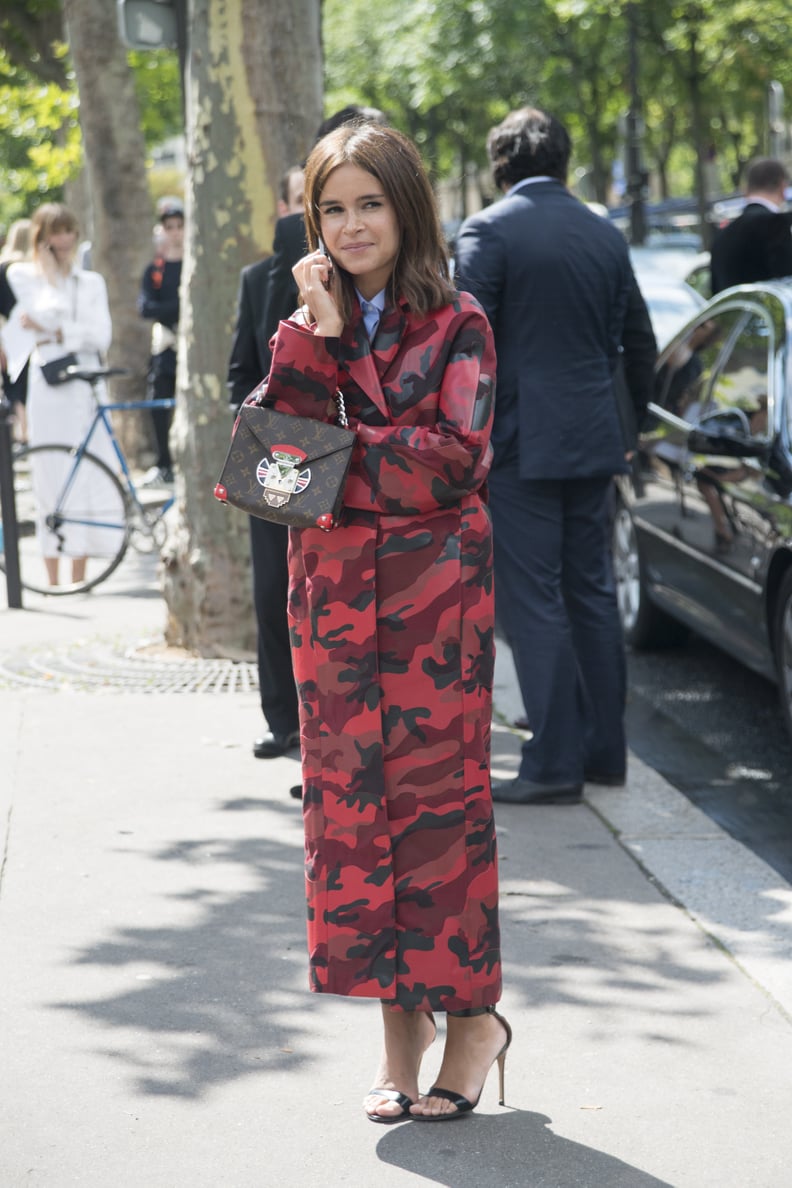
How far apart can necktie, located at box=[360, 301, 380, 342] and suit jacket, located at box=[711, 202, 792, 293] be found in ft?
22.9

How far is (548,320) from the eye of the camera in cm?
570

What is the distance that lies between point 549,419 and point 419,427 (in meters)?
2.45

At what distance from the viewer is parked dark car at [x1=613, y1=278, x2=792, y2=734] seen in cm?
645

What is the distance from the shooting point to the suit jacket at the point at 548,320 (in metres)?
5.67

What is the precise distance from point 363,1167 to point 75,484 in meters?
6.98

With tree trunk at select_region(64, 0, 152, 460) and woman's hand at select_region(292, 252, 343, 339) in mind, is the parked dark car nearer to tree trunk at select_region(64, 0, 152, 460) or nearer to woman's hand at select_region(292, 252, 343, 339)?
woman's hand at select_region(292, 252, 343, 339)

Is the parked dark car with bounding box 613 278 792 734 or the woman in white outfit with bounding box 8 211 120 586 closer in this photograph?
the parked dark car with bounding box 613 278 792 734

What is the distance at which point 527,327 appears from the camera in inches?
225

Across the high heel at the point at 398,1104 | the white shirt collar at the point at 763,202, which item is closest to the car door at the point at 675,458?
the white shirt collar at the point at 763,202

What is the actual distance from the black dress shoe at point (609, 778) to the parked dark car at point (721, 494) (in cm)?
67

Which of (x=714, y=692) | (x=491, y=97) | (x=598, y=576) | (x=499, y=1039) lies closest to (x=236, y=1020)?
(x=499, y=1039)

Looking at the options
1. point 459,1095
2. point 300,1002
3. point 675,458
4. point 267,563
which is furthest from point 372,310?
point 675,458

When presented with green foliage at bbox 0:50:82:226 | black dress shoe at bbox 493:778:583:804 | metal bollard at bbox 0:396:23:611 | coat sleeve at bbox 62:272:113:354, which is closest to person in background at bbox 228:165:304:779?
black dress shoe at bbox 493:778:583:804

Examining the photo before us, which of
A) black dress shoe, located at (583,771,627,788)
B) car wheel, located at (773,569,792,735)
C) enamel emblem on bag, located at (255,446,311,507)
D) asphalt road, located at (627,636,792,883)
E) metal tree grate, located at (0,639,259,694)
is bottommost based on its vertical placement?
asphalt road, located at (627,636,792,883)
